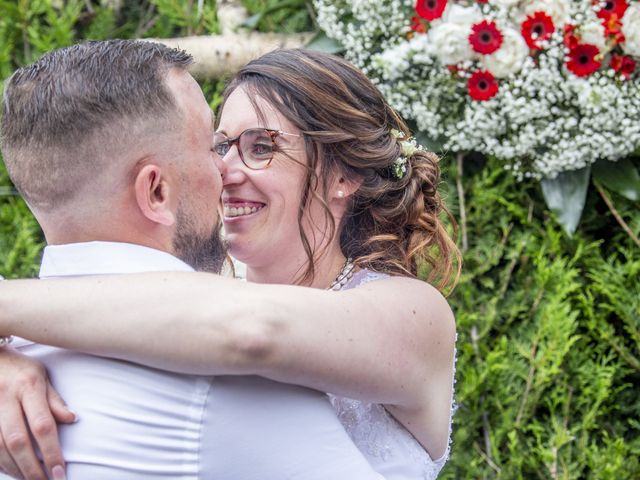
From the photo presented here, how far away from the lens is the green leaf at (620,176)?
3926 mm

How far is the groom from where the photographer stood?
1.49 m

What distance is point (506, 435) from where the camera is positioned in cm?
390

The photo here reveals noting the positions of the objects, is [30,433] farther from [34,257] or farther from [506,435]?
[34,257]

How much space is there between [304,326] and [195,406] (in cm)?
24

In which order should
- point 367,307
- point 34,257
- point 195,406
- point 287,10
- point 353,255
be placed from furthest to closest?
1. point 287,10
2. point 34,257
3. point 353,255
4. point 367,307
5. point 195,406

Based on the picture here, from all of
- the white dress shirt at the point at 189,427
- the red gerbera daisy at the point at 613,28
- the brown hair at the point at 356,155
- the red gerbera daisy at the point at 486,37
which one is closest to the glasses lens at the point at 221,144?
the brown hair at the point at 356,155

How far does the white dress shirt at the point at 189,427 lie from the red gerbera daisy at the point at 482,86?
262cm

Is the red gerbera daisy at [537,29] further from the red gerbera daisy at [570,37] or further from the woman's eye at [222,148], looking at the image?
the woman's eye at [222,148]

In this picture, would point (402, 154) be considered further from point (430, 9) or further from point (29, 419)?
point (430, 9)

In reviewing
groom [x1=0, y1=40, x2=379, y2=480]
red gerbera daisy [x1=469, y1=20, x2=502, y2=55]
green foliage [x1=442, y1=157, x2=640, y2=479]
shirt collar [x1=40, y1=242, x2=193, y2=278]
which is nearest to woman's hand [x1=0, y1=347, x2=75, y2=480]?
groom [x1=0, y1=40, x2=379, y2=480]

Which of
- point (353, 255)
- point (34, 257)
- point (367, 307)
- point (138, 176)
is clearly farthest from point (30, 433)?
point (34, 257)

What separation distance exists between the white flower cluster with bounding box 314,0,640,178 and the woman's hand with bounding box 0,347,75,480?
2751 millimetres

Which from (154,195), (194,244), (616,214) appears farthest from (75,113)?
(616,214)

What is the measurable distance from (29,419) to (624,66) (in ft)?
10.6
